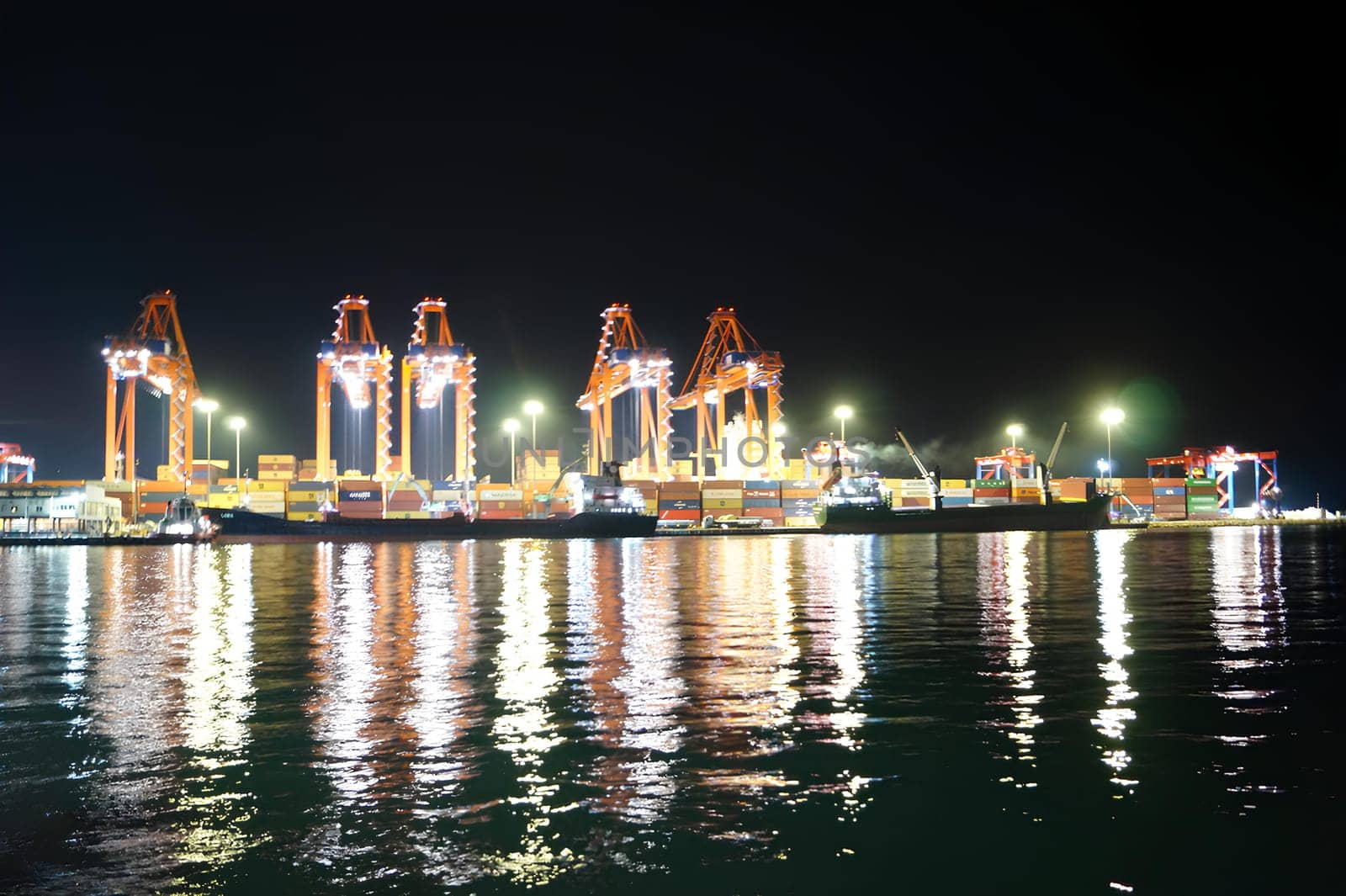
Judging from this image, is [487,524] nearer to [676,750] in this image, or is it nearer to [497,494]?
[497,494]

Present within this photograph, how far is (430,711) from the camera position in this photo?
11.3 m

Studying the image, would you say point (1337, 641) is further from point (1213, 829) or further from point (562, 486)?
point (562, 486)

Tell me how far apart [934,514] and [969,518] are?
298cm

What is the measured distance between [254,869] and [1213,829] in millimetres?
6376

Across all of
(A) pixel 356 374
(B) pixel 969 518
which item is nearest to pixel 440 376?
(A) pixel 356 374

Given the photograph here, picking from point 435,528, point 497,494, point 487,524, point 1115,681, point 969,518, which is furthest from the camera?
point 969,518

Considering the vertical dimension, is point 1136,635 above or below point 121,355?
below

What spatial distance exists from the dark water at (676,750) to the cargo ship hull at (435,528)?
58.3 m

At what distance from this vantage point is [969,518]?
293 ft

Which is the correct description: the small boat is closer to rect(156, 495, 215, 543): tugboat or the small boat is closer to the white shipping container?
rect(156, 495, 215, 543): tugboat

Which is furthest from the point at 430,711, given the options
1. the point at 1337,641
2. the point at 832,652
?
the point at 1337,641

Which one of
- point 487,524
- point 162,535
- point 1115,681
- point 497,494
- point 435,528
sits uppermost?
point 497,494

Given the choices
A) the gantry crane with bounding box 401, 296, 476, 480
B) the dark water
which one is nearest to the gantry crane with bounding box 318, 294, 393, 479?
the gantry crane with bounding box 401, 296, 476, 480

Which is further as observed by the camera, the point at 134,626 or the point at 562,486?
the point at 562,486
